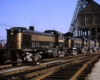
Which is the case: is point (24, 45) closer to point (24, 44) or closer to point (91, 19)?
point (24, 44)

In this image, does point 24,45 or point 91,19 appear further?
point 91,19

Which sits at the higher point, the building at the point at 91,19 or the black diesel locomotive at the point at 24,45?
the building at the point at 91,19

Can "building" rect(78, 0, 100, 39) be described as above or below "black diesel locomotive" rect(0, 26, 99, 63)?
above

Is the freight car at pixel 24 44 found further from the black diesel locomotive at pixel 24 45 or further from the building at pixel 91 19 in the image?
the building at pixel 91 19

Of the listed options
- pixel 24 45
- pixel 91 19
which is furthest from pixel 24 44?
pixel 91 19

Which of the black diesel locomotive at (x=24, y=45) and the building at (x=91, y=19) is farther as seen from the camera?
the building at (x=91, y=19)

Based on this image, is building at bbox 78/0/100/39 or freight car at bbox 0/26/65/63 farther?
building at bbox 78/0/100/39

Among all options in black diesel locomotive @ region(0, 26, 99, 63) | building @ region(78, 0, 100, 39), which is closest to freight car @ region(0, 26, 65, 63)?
black diesel locomotive @ region(0, 26, 99, 63)

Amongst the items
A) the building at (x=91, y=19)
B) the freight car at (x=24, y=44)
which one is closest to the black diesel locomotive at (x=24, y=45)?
the freight car at (x=24, y=44)

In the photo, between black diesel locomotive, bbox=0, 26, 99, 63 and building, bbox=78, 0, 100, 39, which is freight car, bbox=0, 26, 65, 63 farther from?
building, bbox=78, 0, 100, 39

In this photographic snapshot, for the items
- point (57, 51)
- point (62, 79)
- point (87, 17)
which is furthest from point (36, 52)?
point (87, 17)

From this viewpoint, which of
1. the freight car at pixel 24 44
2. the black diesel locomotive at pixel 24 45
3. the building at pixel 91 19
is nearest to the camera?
the black diesel locomotive at pixel 24 45

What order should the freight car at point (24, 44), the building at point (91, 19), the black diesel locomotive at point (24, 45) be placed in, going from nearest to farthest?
the black diesel locomotive at point (24, 45) → the freight car at point (24, 44) → the building at point (91, 19)

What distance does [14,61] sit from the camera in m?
16.5
